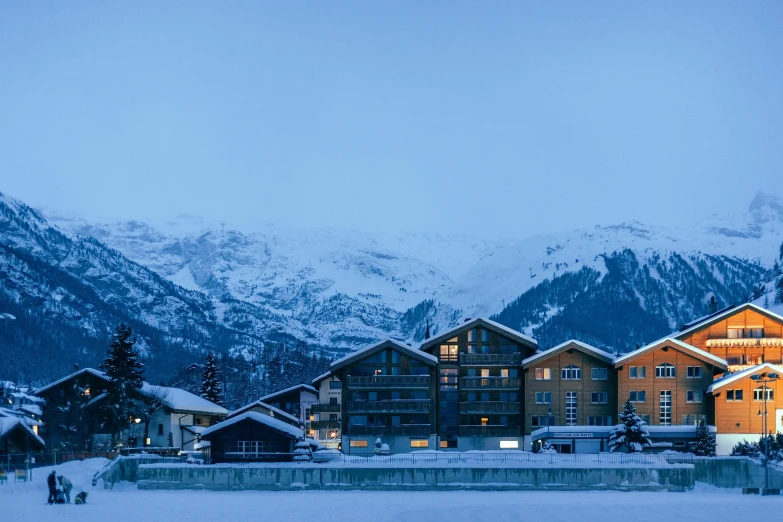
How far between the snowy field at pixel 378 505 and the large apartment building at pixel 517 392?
78.0 feet

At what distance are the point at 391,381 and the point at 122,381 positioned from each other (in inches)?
1133

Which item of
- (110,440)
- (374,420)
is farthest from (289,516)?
(110,440)

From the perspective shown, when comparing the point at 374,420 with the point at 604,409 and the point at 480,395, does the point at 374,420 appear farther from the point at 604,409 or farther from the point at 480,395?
the point at 604,409

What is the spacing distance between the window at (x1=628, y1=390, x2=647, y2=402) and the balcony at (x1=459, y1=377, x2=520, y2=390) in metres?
12.0

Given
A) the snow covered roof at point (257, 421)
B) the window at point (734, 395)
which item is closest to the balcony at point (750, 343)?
the window at point (734, 395)

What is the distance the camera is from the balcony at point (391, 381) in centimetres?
10856

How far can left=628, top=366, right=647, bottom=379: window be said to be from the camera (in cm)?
10469

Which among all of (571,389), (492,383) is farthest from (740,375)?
(492,383)

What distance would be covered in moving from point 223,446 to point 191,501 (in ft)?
83.5

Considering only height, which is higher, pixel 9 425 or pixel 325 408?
pixel 9 425

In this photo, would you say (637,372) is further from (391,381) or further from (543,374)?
(391,381)

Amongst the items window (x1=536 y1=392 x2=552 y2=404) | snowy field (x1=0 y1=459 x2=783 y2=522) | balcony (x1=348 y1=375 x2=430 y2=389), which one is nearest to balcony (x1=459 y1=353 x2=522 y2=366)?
window (x1=536 y1=392 x2=552 y2=404)

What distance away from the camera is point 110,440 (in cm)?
11519

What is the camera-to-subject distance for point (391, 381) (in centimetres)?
10856
